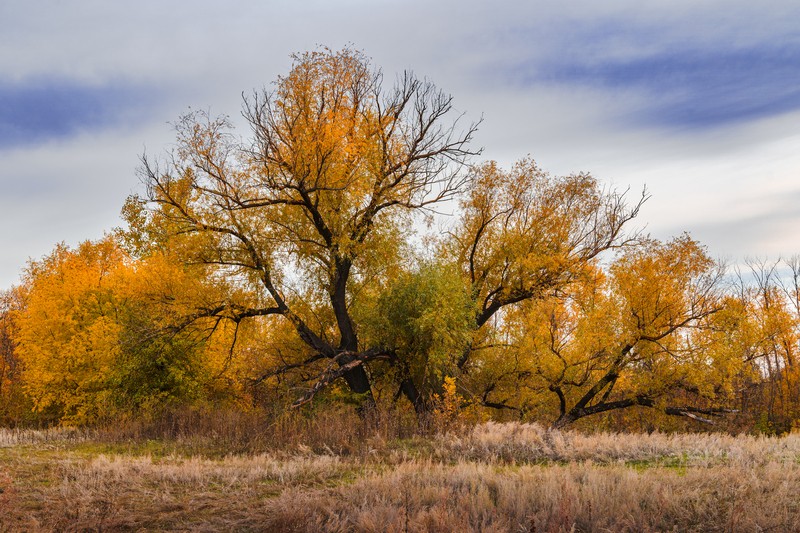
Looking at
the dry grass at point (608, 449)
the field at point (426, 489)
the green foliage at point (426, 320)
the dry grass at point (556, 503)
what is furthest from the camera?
the green foliage at point (426, 320)

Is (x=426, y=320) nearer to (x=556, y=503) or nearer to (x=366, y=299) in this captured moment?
(x=366, y=299)

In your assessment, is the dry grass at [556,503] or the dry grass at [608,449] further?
the dry grass at [608,449]

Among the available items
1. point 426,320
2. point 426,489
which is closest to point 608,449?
point 426,489

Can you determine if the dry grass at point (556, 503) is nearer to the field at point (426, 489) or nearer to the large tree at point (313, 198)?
the field at point (426, 489)

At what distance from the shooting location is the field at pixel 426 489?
7383mm

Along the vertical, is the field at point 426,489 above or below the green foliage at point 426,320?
below

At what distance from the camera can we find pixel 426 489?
8359 mm

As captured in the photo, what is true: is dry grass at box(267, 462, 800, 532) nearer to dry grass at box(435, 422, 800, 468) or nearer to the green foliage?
dry grass at box(435, 422, 800, 468)

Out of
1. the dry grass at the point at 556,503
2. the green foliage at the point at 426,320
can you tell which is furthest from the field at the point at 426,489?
the green foliage at the point at 426,320

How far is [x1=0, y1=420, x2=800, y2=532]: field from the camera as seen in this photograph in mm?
7383

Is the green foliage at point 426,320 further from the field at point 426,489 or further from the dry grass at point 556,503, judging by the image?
the dry grass at point 556,503

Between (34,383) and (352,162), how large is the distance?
19015mm

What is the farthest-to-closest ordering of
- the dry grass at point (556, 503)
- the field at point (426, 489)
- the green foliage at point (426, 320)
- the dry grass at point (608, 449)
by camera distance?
the green foliage at point (426, 320), the dry grass at point (608, 449), the field at point (426, 489), the dry grass at point (556, 503)

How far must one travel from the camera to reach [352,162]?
21.1 metres
